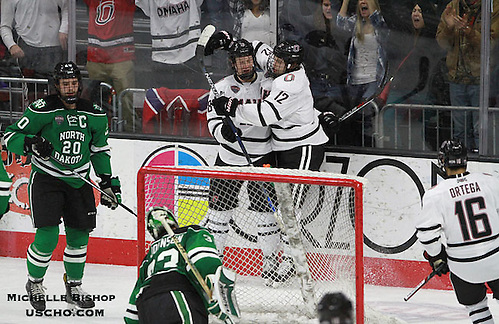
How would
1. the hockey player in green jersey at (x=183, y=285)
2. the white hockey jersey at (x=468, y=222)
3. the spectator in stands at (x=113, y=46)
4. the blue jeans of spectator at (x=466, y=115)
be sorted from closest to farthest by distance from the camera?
the hockey player in green jersey at (x=183, y=285), the white hockey jersey at (x=468, y=222), the blue jeans of spectator at (x=466, y=115), the spectator in stands at (x=113, y=46)

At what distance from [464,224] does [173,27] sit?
2.77 meters

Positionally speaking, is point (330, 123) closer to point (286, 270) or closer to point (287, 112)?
point (287, 112)

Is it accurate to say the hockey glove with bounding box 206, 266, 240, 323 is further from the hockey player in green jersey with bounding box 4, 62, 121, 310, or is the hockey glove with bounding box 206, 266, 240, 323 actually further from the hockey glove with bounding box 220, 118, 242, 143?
the hockey glove with bounding box 220, 118, 242, 143

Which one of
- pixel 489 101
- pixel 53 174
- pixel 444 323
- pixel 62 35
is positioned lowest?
pixel 444 323

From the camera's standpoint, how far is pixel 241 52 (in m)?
5.90

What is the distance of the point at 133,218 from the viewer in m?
6.68

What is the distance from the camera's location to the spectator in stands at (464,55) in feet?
19.2

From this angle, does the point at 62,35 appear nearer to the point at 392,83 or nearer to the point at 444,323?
the point at 392,83

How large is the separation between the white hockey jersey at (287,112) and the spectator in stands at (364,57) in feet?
0.88

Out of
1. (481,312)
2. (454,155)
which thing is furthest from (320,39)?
(481,312)

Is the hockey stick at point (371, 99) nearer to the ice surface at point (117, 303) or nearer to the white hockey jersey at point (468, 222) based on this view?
the ice surface at point (117, 303)

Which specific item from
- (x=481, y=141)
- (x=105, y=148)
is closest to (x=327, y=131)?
(x=481, y=141)

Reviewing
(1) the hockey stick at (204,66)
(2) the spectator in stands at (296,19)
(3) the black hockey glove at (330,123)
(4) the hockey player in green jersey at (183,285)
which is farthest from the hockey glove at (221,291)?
(2) the spectator in stands at (296,19)

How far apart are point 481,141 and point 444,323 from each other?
1.09 metres
